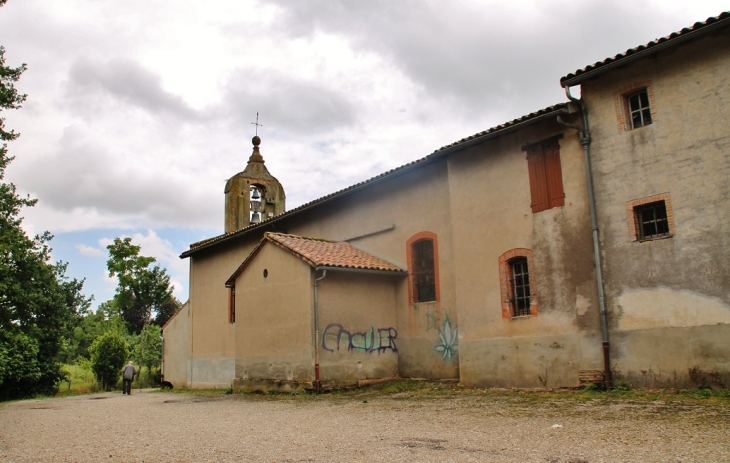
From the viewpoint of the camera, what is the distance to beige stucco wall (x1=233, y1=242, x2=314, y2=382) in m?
14.0

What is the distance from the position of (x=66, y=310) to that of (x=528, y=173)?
22758 mm

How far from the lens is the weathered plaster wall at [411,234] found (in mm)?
14344

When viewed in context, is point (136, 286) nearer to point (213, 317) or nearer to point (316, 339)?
point (213, 317)

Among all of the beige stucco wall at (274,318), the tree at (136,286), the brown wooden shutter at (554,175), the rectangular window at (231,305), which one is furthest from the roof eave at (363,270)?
the tree at (136,286)

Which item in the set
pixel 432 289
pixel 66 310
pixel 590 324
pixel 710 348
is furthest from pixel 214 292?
pixel 710 348

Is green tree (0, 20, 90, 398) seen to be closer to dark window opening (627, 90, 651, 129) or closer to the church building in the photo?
the church building

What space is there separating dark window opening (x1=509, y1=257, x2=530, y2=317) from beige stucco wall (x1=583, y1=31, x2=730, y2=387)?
6.56 feet

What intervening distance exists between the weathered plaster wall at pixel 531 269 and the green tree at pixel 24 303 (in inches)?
614

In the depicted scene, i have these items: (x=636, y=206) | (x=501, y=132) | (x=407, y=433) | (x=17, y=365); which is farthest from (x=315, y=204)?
(x=17, y=365)

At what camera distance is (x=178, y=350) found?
937 inches

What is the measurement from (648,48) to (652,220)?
3189 mm

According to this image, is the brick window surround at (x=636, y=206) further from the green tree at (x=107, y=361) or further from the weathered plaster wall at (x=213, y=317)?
the green tree at (x=107, y=361)

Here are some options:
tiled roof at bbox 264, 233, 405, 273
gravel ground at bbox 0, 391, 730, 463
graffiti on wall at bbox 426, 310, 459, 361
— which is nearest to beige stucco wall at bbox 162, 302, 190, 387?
tiled roof at bbox 264, 233, 405, 273

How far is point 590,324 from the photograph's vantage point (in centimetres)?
1093
